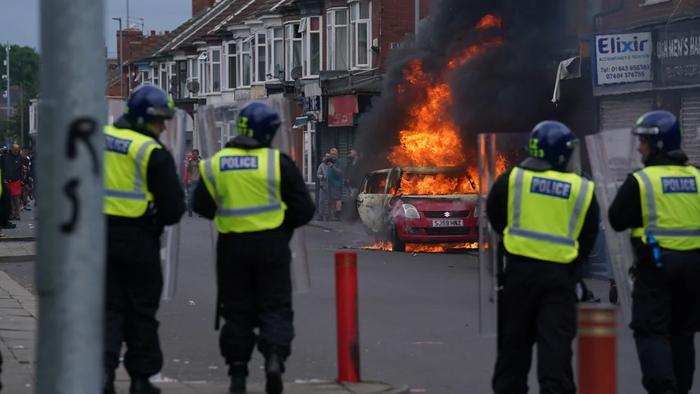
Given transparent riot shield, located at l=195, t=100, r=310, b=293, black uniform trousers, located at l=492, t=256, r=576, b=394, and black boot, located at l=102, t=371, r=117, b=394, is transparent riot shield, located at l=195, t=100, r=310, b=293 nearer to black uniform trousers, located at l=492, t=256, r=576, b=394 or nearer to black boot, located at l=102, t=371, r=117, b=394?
black boot, located at l=102, t=371, r=117, b=394

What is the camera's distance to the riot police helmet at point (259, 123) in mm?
8281

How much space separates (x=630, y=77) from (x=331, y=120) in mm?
20978

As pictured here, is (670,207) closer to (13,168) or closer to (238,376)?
A: (238,376)

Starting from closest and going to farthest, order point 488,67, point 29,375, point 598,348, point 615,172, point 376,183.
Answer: point 598,348 → point 615,172 → point 29,375 → point 376,183 → point 488,67

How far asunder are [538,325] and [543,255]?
362 millimetres

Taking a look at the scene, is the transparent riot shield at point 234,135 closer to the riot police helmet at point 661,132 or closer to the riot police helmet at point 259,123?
the riot police helmet at point 259,123

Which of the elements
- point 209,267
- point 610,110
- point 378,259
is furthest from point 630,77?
point 209,267

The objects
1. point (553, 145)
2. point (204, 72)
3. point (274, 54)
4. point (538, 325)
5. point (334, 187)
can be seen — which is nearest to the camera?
point (538, 325)

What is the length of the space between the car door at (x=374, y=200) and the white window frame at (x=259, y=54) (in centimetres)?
3393

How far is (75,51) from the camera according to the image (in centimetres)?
426

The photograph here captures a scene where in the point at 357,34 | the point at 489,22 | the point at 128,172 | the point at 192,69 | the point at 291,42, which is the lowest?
the point at 128,172

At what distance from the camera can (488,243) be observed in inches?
321

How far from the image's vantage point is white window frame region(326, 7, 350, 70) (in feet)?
159

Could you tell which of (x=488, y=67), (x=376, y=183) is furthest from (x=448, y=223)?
(x=488, y=67)
